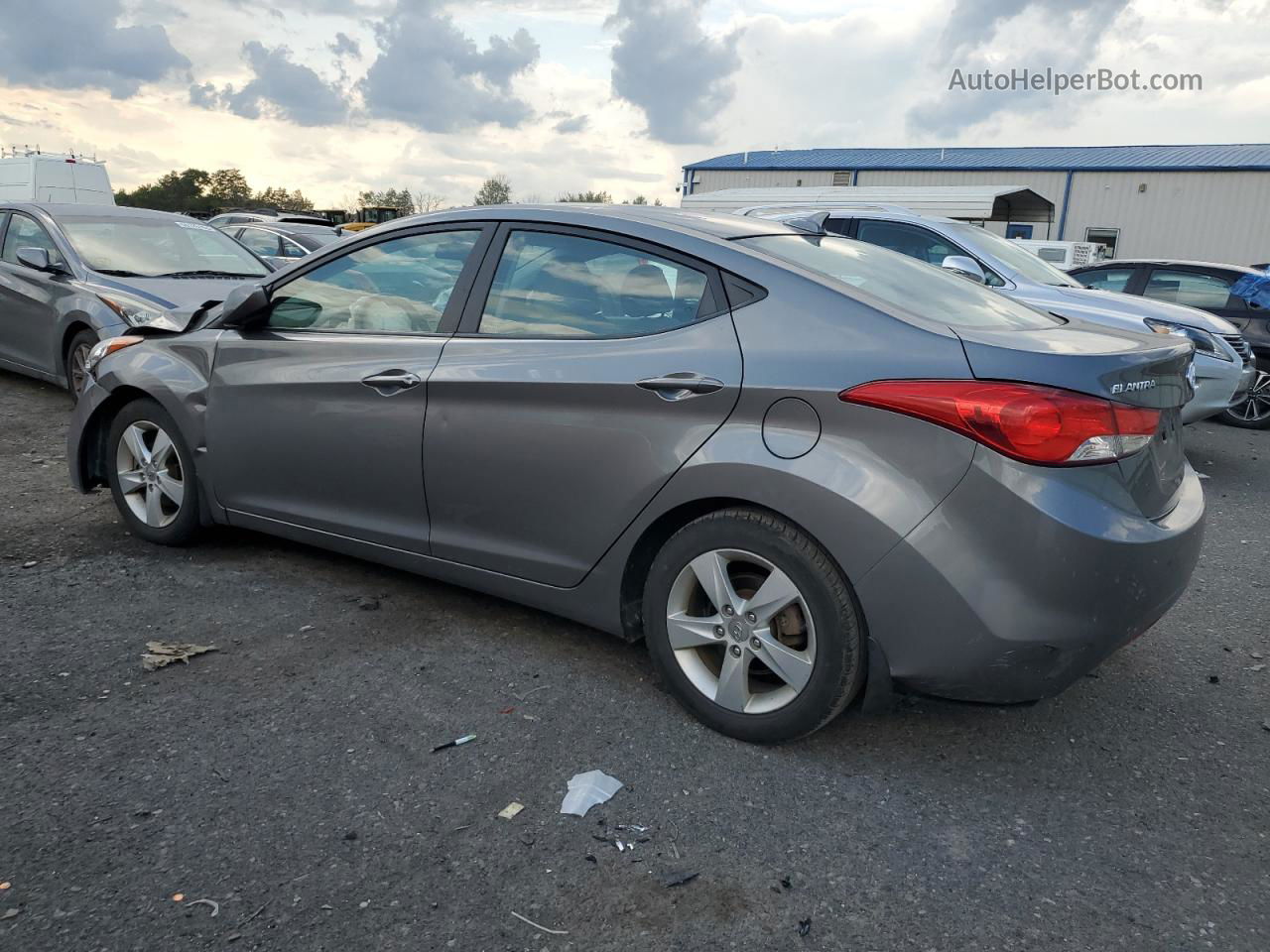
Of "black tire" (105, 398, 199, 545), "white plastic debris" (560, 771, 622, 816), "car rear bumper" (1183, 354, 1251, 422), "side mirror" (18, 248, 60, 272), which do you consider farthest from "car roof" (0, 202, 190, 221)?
"car rear bumper" (1183, 354, 1251, 422)

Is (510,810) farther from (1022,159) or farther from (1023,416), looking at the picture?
(1022,159)

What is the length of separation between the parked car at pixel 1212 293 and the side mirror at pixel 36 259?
32.7ft

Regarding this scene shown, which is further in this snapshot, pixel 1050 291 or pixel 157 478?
pixel 1050 291

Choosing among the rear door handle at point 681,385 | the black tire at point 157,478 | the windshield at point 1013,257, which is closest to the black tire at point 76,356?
the black tire at point 157,478

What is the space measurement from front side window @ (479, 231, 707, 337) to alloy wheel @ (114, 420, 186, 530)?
1877 millimetres

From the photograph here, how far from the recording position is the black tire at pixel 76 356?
749 cm

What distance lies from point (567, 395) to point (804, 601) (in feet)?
3.35

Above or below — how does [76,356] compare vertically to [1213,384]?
below

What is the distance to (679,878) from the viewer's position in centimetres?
245

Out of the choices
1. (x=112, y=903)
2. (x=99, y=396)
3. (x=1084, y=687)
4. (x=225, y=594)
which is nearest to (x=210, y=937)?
(x=112, y=903)

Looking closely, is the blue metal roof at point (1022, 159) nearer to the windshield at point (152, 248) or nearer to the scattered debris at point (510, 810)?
the windshield at point (152, 248)

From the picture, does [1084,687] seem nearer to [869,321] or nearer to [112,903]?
[869,321]

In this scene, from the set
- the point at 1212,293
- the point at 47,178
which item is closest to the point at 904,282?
the point at 1212,293

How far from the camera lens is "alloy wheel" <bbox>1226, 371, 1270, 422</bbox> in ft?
31.9
